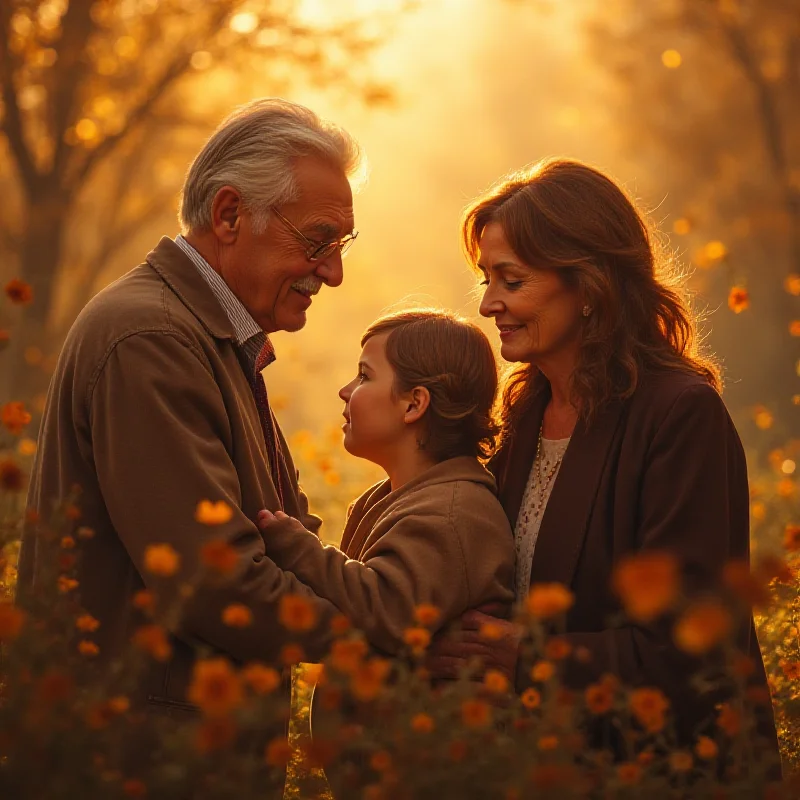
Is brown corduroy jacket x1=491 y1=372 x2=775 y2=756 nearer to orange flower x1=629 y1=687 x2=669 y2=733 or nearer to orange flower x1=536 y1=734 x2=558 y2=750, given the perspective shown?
orange flower x1=629 y1=687 x2=669 y2=733

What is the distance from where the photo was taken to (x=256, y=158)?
3168 mm

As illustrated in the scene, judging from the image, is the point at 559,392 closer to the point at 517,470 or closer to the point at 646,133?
the point at 517,470

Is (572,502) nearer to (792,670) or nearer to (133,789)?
(792,670)

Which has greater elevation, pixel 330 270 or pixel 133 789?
pixel 330 270

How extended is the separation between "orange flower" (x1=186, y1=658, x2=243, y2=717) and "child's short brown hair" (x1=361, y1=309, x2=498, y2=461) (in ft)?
5.54

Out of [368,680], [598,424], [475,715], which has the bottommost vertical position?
[475,715]

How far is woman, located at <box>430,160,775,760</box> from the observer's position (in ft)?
9.69

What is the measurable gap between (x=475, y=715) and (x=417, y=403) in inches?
59.7

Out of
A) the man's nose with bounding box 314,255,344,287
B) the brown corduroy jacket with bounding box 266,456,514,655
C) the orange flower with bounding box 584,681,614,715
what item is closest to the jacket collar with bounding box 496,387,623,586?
the brown corduroy jacket with bounding box 266,456,514,655

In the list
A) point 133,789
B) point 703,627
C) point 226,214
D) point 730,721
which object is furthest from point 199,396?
point 703,627

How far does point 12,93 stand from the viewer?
29.8ft

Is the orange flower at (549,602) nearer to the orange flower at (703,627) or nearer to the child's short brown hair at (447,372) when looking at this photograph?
the orange flower at (703,627)

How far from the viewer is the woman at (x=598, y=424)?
2953 millimetres

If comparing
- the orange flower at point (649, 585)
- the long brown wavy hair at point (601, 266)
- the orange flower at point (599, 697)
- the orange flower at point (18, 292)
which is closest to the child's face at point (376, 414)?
the long brown wavy hair at point (601, 266)
